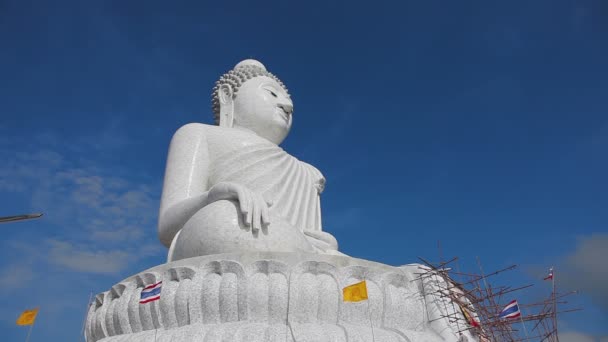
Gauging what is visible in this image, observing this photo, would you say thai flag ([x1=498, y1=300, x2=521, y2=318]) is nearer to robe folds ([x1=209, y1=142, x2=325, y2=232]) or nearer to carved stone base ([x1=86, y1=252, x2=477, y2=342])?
carved stone base ([x1=86, y1=252, x2=477, y2=342])

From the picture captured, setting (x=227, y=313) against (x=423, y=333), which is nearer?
(x=227, y=313)

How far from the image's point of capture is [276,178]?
734 centimetres

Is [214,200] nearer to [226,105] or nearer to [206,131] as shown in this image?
[206,131]

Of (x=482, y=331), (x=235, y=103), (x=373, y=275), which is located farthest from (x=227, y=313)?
(x=235, y=103)

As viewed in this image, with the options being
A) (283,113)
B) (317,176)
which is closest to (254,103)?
(283,113)

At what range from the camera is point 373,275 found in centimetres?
484

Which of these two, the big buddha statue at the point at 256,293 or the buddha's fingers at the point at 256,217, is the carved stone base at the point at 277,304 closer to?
the big buddha statue at the point at 256,293

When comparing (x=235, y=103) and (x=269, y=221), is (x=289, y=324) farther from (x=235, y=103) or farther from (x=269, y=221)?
(x=235, y=103)

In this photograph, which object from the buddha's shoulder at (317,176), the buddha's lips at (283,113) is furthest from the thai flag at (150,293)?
the buddha's lips at (283,113)

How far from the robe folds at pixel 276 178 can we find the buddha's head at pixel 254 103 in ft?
2.11

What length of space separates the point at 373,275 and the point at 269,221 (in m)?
1.17

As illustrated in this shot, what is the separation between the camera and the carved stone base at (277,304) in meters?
4.32

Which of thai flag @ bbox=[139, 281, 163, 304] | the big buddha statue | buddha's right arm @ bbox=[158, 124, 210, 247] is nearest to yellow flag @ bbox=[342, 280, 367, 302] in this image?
the big buddha statue

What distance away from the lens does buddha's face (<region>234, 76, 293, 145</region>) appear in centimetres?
826
